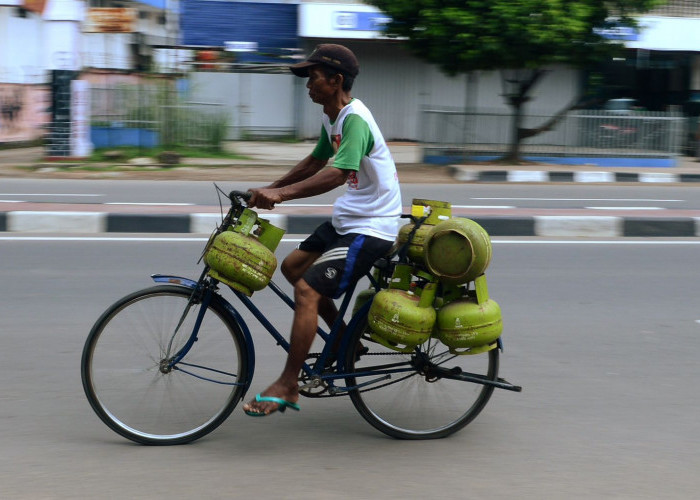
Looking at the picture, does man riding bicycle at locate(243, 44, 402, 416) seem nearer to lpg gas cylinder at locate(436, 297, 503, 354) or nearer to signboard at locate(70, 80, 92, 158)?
lpg gas cylinder at locate(436, 297, 503, 354)

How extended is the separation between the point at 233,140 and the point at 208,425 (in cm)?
1716

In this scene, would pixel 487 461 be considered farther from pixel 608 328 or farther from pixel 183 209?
pixel 183 209

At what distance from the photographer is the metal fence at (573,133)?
1786cm

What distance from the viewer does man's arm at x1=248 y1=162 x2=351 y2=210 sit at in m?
3.54

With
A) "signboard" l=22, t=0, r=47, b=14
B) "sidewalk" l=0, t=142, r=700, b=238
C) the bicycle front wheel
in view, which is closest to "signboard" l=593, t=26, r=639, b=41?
"sidewalk" l=0, t=142, r=700, b=238

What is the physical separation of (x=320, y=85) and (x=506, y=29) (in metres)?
12.0

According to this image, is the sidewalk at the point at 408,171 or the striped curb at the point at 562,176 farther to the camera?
the striped curb at the point at 562,176

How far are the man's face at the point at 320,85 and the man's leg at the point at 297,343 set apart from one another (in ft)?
2.34

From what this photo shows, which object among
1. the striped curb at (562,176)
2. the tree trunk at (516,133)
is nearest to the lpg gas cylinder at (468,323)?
the striped curb at (562,176)

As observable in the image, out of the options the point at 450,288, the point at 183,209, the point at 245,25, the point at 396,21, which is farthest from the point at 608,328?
the point at 245,25

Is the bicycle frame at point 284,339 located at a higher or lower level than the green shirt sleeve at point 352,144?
lower

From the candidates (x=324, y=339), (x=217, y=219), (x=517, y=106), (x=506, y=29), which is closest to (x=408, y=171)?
(x=517, y=106)

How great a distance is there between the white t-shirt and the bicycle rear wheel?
18.5 inches

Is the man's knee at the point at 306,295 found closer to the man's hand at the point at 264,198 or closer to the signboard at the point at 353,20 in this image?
the man's hand at the point at 264,198
